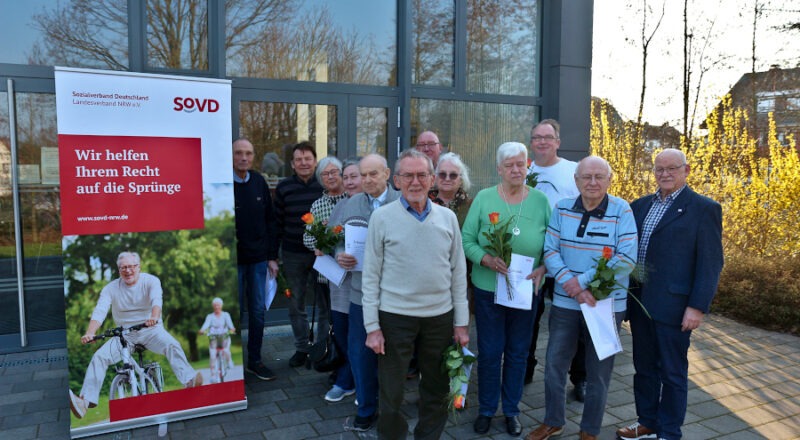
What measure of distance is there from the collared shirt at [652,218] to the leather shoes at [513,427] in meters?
1.26

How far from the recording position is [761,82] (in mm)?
12586

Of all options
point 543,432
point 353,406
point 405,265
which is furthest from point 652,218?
point 353,406

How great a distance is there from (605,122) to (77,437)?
33.3 ft

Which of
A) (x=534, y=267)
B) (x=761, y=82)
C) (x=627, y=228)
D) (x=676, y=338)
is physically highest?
(x=761, y=82)

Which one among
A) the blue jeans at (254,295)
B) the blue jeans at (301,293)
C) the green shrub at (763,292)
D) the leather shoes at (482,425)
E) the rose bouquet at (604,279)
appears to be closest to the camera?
the rose bouquet at (604,279)

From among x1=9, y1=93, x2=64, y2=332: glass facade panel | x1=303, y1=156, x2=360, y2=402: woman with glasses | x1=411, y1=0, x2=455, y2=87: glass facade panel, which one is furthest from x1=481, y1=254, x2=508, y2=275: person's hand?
x1=9, y1=93, x2=64, y2=332: glass facade panel

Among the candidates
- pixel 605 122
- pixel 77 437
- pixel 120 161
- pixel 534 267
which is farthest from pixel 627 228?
pixel 605 122

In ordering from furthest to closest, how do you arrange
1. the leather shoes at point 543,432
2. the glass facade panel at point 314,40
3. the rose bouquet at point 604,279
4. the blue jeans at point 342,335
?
the glass facade panel at point 314,40, the blue jeans at point 342,335, the leather shoes at point 543,432, the rose bouquet at point 604,279

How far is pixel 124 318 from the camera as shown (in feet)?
11.9

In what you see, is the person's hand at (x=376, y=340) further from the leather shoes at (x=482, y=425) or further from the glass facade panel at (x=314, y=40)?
the glass facade panel at (x=314, y=40)

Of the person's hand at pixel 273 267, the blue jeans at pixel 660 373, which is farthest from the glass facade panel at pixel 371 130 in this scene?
the blue jeans at pixel 660 373

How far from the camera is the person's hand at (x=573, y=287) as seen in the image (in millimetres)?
3283

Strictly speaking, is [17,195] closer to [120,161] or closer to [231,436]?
[120,161]

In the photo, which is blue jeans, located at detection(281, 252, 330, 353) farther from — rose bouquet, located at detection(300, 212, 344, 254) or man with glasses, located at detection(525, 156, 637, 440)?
man with glasses, located at detection(525, 156, 637, 440)
